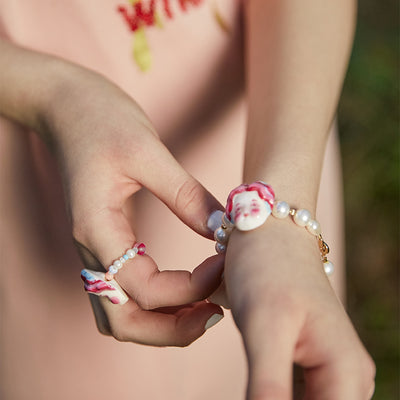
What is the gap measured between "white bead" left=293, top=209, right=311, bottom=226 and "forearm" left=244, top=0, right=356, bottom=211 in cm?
5

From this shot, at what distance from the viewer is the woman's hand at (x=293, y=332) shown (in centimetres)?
39

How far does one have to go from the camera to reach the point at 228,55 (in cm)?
79

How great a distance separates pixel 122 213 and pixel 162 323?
0.39 feet

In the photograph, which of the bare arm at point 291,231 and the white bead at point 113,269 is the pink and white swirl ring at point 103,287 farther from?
the bare arm at point 291,231

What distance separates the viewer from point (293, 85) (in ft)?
2.16

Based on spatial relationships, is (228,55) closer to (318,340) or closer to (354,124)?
(318,340)

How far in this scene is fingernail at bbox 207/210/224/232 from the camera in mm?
525

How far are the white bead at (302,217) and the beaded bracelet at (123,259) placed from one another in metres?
0.15

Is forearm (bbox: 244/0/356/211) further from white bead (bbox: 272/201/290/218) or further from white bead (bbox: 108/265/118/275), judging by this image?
white bead (bbox: 108/265/118/275)

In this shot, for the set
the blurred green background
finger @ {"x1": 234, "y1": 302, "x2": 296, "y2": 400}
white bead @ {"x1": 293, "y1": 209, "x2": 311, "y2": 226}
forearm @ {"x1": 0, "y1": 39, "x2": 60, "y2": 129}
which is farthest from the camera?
the blurred green background

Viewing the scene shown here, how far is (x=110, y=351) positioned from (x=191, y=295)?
33 centimetres

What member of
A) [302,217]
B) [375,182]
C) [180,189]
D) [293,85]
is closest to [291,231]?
[302,217]

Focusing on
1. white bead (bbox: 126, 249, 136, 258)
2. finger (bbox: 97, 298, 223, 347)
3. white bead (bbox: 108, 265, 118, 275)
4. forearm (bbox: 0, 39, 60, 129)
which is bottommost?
finger (bbox: 97, 298, 223, 347)

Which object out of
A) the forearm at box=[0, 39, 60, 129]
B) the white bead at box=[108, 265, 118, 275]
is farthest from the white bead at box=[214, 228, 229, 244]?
the forearm at box=[0, 39, 60, 129]
